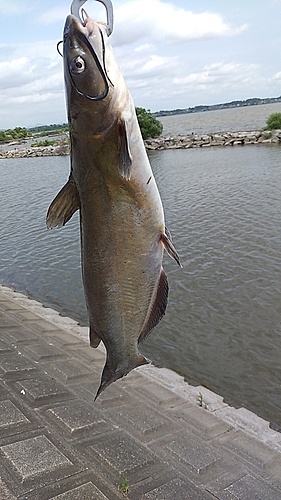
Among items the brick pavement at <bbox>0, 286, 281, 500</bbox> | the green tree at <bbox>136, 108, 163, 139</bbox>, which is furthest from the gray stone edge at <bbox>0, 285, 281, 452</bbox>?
the green tree at <bbox>136, 108, 163, 139</bbox>

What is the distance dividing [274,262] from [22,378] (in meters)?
8.78

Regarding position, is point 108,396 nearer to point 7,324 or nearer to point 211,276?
point 7,324

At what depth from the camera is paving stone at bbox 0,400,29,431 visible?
4758mm

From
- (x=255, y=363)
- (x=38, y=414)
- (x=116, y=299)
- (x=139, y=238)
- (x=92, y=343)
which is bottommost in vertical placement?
(x=255, y=363)

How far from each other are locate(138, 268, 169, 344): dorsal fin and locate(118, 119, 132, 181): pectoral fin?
681 mm

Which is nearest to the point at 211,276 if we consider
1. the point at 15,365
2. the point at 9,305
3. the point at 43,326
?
the point at 43,326

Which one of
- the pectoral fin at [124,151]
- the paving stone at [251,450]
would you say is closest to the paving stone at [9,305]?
the paving stone at [251,450]

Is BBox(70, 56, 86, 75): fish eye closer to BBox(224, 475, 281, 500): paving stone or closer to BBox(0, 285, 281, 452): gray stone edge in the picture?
BBox(224, 475, 281, 500): paving stone

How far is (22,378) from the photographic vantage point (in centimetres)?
586

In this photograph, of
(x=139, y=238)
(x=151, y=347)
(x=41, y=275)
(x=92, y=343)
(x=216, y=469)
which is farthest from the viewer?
(x=41, y=275)

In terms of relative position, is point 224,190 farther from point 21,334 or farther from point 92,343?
point 92,343

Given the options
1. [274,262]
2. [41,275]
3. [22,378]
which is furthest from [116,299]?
[41,275]

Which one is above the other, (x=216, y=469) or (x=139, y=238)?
(x=139, y=238)

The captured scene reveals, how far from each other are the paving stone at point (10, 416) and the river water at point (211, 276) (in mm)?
4009
